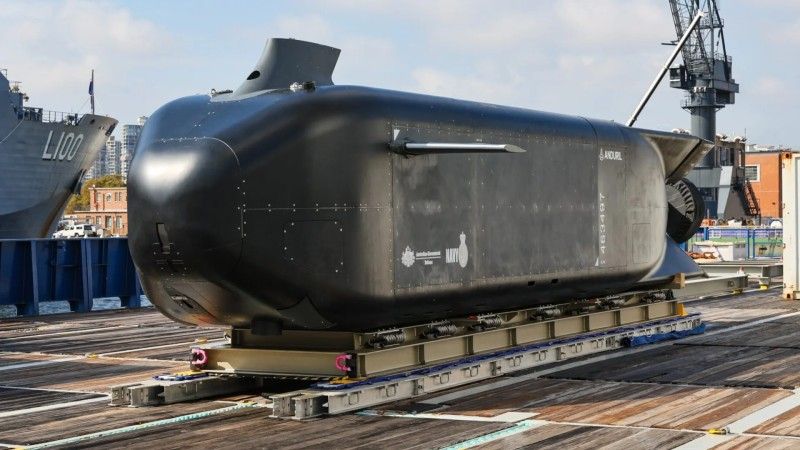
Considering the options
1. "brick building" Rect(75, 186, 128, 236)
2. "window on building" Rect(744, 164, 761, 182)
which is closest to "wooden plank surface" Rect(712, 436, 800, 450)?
"window on building" Rect(744, 164, 761, 182)

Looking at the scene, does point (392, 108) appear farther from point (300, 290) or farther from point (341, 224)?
point (300, 290)

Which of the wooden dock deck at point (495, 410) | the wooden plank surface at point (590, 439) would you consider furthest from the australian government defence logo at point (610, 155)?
the wooden plank surface at point (590, 439)

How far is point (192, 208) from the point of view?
11.4 m

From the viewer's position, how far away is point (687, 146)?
66.1ft

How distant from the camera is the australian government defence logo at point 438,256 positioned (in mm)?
12953

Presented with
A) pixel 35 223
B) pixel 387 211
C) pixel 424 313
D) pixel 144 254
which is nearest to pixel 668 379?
pixel 424 313

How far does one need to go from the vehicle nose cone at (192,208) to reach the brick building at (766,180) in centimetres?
11098

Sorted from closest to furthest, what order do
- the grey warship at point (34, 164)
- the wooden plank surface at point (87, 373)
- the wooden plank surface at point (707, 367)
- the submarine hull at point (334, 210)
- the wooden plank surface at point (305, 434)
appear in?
the wooden plank surface at point (305, 434)
the submarine hull at point (334, 210)
the wooden plank surface at point (707, 367)
the wooden plank surface at point (87, 373)
the grey warship at point (34, 164)

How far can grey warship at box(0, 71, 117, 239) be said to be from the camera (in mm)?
55125

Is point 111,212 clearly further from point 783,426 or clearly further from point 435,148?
point 783,426

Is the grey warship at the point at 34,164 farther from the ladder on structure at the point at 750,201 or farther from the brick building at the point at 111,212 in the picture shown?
the brick building at the point at 111,212

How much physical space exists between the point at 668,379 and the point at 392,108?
5.32 m

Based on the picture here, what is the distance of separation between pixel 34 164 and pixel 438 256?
4784 centimetres

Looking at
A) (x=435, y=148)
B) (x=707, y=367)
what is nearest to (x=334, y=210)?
(x=435, y=148)
